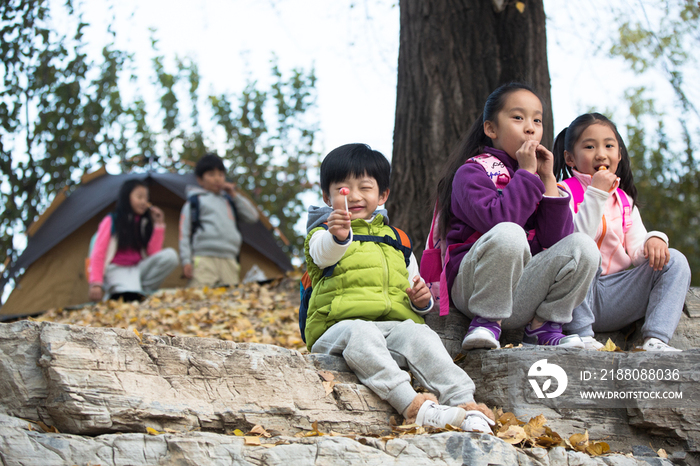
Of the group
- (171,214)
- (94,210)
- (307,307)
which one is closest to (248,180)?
(171,214)

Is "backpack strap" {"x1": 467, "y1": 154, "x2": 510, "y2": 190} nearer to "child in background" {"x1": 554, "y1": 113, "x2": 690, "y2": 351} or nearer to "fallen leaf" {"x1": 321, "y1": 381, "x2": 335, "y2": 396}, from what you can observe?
"child in background" {"x1": 554, "y1": 113, "x2": 690, "y2": 351}

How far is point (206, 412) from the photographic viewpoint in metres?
2.42

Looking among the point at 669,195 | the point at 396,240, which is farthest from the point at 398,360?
the point at 669,195

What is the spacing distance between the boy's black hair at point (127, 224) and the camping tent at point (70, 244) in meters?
0.89

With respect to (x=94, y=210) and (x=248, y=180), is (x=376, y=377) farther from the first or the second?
(x=248, y=180)

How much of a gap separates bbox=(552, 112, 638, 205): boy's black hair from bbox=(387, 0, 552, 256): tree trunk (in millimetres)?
690

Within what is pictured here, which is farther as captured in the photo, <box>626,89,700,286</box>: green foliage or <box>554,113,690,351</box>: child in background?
<box>626,89,700,286</box>: green foliage

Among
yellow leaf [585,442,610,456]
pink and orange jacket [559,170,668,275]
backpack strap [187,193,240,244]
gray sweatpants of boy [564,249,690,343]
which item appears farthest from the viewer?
backpack strap [187,193,240,244]

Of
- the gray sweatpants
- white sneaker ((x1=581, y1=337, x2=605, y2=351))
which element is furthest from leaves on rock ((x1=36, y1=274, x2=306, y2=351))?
white sneaker ((x1=581, y1=337, x2=605, y2=351))

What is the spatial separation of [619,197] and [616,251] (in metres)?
0.31

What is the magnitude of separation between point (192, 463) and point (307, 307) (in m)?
1.29

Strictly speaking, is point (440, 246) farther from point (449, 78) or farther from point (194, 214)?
point (194, 214)

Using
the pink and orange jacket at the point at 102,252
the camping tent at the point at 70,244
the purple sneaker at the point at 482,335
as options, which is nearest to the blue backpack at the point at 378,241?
the purple sneaker at the point at 482,335

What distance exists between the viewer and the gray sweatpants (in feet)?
23.9
